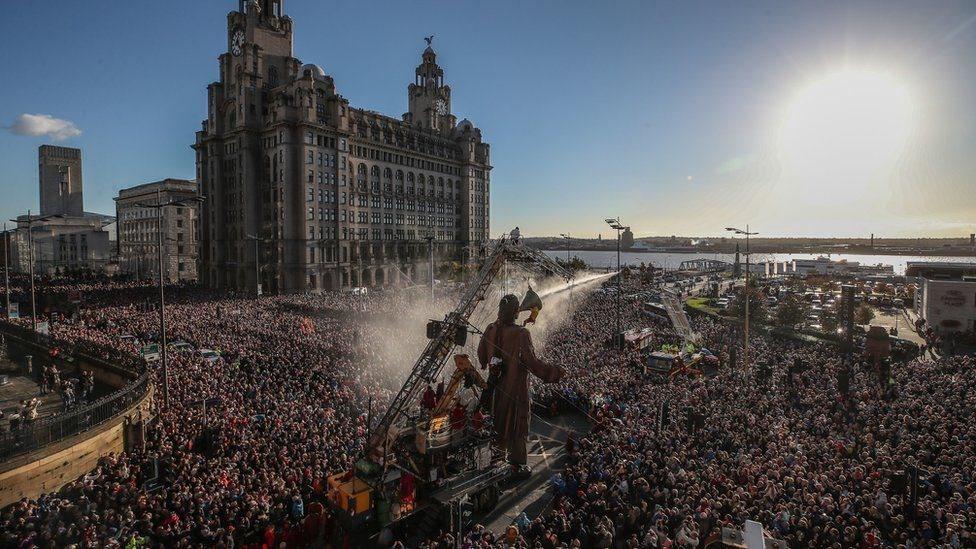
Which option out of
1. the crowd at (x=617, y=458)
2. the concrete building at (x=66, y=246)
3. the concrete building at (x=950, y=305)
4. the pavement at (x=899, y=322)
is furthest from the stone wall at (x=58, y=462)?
the concrete building at (x=66, y=246)

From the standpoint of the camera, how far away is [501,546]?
12625 millimetres

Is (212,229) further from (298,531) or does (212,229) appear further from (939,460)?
(939,460)

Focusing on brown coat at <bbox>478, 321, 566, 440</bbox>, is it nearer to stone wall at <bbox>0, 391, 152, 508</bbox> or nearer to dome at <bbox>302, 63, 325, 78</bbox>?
stone wall at <bbox>0, 391, 152, 508</bbox>

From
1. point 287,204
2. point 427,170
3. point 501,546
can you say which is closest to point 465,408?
point 501,546

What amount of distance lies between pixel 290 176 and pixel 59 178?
159 meters

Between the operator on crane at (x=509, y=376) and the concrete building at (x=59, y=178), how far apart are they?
207m

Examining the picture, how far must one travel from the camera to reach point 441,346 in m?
17.2

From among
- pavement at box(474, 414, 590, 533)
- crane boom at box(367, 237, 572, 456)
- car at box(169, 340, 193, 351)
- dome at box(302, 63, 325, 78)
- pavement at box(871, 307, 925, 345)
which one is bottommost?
pavement at box(474, 414, 590, 533)

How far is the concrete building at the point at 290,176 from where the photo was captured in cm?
7606

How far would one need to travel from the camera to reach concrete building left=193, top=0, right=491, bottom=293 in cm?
7606

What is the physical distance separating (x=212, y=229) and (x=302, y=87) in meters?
29.4

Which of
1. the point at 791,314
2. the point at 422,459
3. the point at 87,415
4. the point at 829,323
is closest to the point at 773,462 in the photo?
the point at 422,459

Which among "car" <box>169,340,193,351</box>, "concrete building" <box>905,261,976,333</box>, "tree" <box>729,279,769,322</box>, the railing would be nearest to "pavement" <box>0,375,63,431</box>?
the railing

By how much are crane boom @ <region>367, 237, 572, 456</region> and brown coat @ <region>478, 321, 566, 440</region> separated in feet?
4.93
